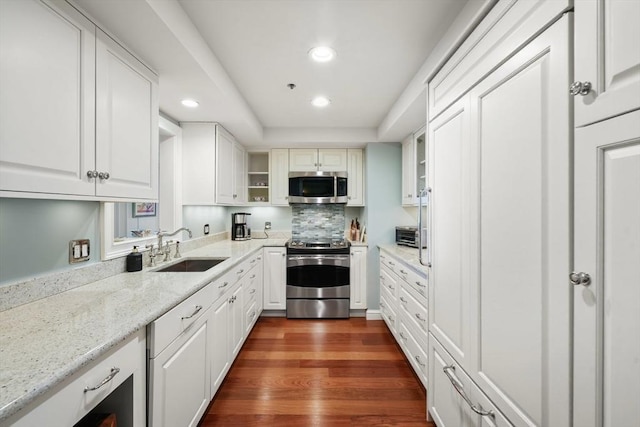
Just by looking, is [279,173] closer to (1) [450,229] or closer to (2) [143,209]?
(2) [143,209]

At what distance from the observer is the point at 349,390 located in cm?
196

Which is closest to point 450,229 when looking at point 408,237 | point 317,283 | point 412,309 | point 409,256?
point 412,309

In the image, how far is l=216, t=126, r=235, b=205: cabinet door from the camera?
274 cm

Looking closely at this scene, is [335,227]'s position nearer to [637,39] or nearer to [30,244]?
[30,244]

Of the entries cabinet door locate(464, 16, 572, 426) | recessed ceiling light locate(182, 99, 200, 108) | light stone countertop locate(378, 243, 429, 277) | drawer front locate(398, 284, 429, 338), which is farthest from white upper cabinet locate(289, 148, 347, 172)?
cabinet door locate(464, 16, 572, 426)

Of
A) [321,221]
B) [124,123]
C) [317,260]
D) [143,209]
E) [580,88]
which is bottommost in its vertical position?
[317,260]

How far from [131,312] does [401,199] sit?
2920 millimetres

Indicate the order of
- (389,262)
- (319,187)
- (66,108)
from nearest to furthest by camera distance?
(66,108) < (389,262) < (319,187)

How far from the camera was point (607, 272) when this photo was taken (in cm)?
63

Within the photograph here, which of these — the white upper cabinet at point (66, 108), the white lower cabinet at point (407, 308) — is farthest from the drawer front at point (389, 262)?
the white upper cabinet at point (66, 108)

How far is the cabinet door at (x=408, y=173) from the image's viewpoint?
9.70ft

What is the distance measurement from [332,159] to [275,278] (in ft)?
5.66

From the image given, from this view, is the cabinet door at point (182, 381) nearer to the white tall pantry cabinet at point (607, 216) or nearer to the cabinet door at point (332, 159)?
the white tall pantry cabinet at point (607, 216)

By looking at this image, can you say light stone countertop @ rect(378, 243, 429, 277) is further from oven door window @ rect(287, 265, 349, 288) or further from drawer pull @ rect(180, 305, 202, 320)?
drawer pull @ rect(180, 305, 202, 320)
